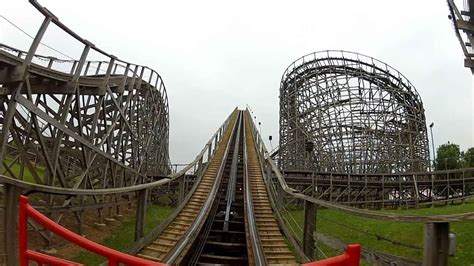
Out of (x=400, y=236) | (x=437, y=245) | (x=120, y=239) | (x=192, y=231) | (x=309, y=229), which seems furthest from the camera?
(x=120, y=239)

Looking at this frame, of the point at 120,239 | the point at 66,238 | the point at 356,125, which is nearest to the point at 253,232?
the point at 120,239

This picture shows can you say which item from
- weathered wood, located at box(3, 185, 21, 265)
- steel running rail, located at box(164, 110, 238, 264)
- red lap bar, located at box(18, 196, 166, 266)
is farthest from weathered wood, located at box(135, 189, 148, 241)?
red lap bar, located at box(18, 196, 166, 266)

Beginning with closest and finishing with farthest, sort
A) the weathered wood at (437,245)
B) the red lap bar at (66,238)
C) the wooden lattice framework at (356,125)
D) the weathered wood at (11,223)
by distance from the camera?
the red lap bar at (66,238)
the weathered wood at (437,245)
the weathered wood at (11,223)
the wooden lattice framework at (356,125)

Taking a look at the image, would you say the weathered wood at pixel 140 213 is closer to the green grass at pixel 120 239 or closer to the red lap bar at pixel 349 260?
the green grass at pixel 120 239

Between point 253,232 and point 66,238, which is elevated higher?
point 66,238

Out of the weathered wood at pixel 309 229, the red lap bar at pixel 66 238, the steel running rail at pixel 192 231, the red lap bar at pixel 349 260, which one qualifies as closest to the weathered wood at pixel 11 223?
the red lap bar at pixel 66 238

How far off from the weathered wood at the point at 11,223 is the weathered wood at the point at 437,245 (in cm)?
271

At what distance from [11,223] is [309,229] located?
10.8 feet

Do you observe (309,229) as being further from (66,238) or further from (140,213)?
(66,238)

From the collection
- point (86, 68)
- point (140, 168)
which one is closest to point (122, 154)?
point (140, 168)

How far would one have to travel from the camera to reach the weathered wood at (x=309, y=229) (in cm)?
445

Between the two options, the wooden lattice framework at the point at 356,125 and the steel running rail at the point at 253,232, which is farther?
Answer: the wooden lattice framework at the point at 356,125

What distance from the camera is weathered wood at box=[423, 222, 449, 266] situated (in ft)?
6.72

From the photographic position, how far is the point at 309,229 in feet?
14.8
